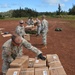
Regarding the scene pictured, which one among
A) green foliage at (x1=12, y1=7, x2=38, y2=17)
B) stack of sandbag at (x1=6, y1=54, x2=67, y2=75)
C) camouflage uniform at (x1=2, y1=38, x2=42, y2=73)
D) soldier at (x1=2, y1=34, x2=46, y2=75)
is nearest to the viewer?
stack of sandbag at (x1=6, y1=54, x2=67, y2=75)

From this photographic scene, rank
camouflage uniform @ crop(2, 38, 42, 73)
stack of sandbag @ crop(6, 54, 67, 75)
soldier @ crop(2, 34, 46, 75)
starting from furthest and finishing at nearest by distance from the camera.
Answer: camouflage uniform @ crop(2, 38, 42, 73) → soldier @ crop(2, 34, 46, 75) → stack of sandbag @ crop(6, 54, 67, 75)

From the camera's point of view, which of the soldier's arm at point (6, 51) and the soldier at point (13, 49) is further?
the soldier's arm at point (6, 51)

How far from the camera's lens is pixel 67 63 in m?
12.0

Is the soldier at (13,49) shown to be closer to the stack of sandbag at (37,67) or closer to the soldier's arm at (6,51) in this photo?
the soldier's arm at (6,51)

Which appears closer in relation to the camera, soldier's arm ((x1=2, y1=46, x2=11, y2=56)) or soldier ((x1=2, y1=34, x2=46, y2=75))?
soldier ((x1=2, y1=34, x2=46, y2=75))

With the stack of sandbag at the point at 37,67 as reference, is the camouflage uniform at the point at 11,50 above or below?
above

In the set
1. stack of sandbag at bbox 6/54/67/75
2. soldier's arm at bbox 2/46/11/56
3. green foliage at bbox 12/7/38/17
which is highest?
soldier's arm at bbox 2/46/11/56

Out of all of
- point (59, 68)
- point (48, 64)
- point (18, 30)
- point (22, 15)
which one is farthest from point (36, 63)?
point (22, 15)

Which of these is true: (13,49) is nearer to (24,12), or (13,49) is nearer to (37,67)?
(37,67)

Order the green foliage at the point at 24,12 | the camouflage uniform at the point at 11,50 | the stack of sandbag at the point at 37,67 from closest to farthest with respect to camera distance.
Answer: the stack of sandbag at the point at 37,67
the camouflage uniform at the point at 11,50
the green foliage at the point at 24,12

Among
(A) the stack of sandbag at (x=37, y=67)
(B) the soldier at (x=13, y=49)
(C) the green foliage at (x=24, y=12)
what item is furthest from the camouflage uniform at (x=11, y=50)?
(C) the green foliage at (x=24, y=12)

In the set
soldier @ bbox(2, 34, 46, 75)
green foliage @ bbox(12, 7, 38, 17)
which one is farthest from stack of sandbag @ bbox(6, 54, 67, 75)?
green foliage @ bbox(12, 7, 38, 17)

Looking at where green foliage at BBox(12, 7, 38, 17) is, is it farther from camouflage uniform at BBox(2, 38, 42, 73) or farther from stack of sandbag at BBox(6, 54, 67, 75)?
stack of sandbag at BBox(6, 54, 67, 75)

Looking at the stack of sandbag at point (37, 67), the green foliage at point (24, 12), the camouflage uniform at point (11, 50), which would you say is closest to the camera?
the stack of sandbag at point (37, 67)
